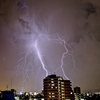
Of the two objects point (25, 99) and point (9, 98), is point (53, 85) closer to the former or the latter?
point (25, 99)

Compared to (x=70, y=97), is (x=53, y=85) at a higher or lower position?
higher

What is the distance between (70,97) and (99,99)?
2123 cm

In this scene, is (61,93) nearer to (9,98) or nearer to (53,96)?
(53,96)

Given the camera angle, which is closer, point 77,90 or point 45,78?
point 45,78

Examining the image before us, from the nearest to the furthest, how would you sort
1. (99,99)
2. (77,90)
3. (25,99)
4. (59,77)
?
(59,77) < (25,99) < (99,99) < (77,90)

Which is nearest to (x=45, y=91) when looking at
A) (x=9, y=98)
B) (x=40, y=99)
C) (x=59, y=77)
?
(x=59, y=77)

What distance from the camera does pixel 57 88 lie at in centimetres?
4831

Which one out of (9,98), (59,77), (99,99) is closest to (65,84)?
(59,77)

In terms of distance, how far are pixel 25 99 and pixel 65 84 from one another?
1774 cm

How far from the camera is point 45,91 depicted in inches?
1890

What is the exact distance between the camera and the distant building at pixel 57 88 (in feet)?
156

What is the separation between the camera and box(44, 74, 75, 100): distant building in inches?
1874

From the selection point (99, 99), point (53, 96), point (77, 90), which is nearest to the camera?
point (53, 96)

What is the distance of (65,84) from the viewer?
49.9m
